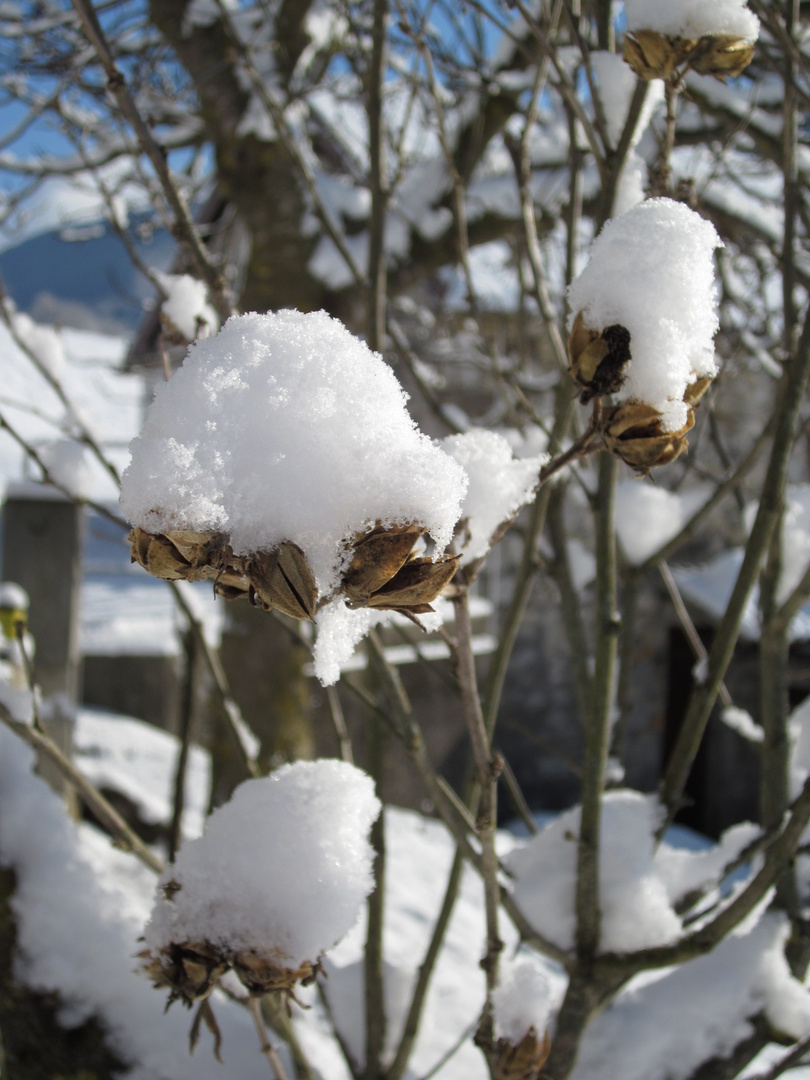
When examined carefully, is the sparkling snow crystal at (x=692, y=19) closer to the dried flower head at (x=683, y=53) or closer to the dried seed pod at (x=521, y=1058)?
the dried flower head at (x=683, y=53)

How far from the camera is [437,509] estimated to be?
0.36 metres

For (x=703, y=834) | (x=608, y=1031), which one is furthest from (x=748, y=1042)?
(x=703, y=834)

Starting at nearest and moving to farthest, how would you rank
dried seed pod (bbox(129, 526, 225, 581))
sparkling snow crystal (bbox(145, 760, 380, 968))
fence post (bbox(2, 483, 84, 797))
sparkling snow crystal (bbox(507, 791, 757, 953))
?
1. dried seed pod (bbox(129, 526, 225, 581))
2. sparkling snow crystal (bbox(145, 760, 380, 968))
3. sparkling snow crystal (bbox(507, 791, 757, 953))
4. fence post (bbox(2, 483, 84, 797))

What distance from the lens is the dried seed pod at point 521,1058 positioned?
26.7 inches

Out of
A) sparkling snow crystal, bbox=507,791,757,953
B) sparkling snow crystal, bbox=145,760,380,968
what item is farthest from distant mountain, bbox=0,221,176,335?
sparkling snow crystal, bbox=145,760,380,968

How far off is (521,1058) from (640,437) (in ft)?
1.79

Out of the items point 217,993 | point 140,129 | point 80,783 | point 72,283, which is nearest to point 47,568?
point 217,993

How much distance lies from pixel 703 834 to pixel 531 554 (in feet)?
21.3

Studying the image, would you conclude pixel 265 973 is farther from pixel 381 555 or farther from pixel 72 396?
pixel 72 396

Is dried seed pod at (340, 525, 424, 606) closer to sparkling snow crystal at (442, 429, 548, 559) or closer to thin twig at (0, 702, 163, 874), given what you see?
sparkling snow crystal at (442, 429, 548, 559)

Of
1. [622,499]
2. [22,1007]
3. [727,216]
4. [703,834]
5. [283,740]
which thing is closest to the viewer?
[22,1007]

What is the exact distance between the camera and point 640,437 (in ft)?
1.52

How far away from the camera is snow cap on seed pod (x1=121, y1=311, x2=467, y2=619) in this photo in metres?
0.36

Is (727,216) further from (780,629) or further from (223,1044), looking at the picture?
(223,1044)
